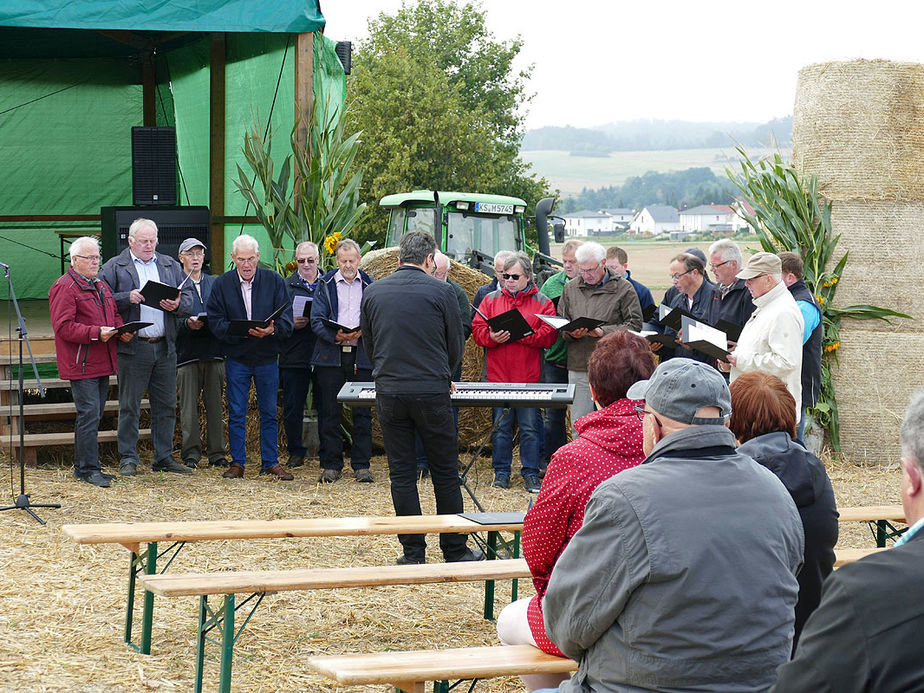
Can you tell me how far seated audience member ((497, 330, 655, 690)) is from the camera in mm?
3047

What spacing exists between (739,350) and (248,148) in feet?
15.6

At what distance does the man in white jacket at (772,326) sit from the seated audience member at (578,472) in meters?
2.72

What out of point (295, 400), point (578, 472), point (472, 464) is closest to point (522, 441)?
point (472, 464)

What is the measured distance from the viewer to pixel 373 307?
217 inches

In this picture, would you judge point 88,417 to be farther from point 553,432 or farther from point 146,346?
point 553,432

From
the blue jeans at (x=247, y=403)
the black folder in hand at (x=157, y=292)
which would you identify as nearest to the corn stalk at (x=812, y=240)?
the blue jeans at (x=247, y=403)

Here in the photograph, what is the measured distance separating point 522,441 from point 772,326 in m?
2.48

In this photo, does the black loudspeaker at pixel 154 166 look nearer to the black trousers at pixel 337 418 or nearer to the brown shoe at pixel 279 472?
the black trousers at pixel 337 418

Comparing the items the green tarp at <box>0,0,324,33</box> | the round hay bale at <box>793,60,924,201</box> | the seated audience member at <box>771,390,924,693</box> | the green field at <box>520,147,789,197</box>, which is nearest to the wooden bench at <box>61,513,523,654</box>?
the seated audience member at <box>771,390,924,693</box>

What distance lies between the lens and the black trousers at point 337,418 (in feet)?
25.7

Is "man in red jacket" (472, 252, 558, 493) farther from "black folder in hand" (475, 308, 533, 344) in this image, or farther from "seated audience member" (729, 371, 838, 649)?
"seated audience member" (729, 371, 838, 649)

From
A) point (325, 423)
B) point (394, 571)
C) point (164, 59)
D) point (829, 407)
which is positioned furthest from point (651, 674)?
point (164, 59)

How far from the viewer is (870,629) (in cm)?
133

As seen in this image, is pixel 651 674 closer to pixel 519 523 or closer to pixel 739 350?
pixel 519 523
